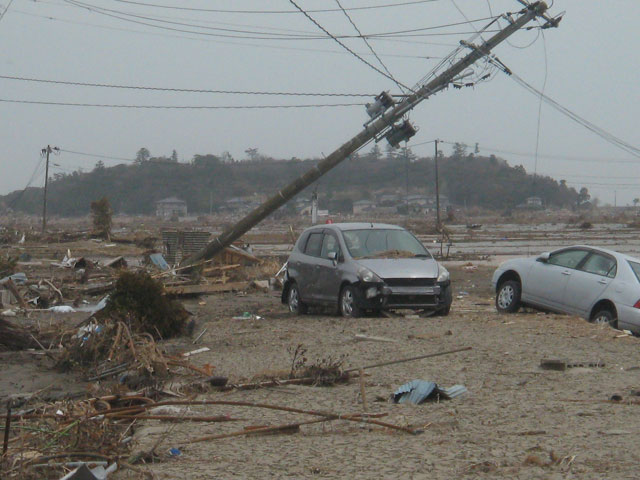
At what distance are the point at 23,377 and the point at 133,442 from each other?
5460mm

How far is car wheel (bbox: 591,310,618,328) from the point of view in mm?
14406

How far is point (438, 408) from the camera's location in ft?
26.6

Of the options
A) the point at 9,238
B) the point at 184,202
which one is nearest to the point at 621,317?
the point at 9,238

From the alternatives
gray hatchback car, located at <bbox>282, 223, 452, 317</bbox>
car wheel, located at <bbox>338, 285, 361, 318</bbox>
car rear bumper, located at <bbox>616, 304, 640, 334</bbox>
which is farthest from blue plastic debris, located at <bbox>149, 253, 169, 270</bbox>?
car rear bumper, located at <bbox>616, 304, 640, 334</bbox>

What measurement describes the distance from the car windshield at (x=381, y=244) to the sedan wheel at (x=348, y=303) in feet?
2.29

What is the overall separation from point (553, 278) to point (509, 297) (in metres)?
1.29

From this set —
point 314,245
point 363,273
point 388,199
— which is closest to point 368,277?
point 363,273

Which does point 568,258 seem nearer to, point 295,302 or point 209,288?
point 295,302

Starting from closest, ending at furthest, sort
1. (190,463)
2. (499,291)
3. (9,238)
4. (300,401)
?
(190,463) → (300,401) → (499,291) → (9,238)

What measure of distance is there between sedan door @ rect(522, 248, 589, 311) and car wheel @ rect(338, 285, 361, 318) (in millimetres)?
3402

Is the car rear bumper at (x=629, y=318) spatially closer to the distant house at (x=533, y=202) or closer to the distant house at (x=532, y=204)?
the distant house at (x=532, y=204)

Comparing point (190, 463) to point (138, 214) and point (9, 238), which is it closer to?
point (9, 238)

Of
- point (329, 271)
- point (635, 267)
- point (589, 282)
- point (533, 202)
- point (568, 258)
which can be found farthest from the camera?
point (533, 202)

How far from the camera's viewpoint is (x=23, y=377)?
1160 cm
